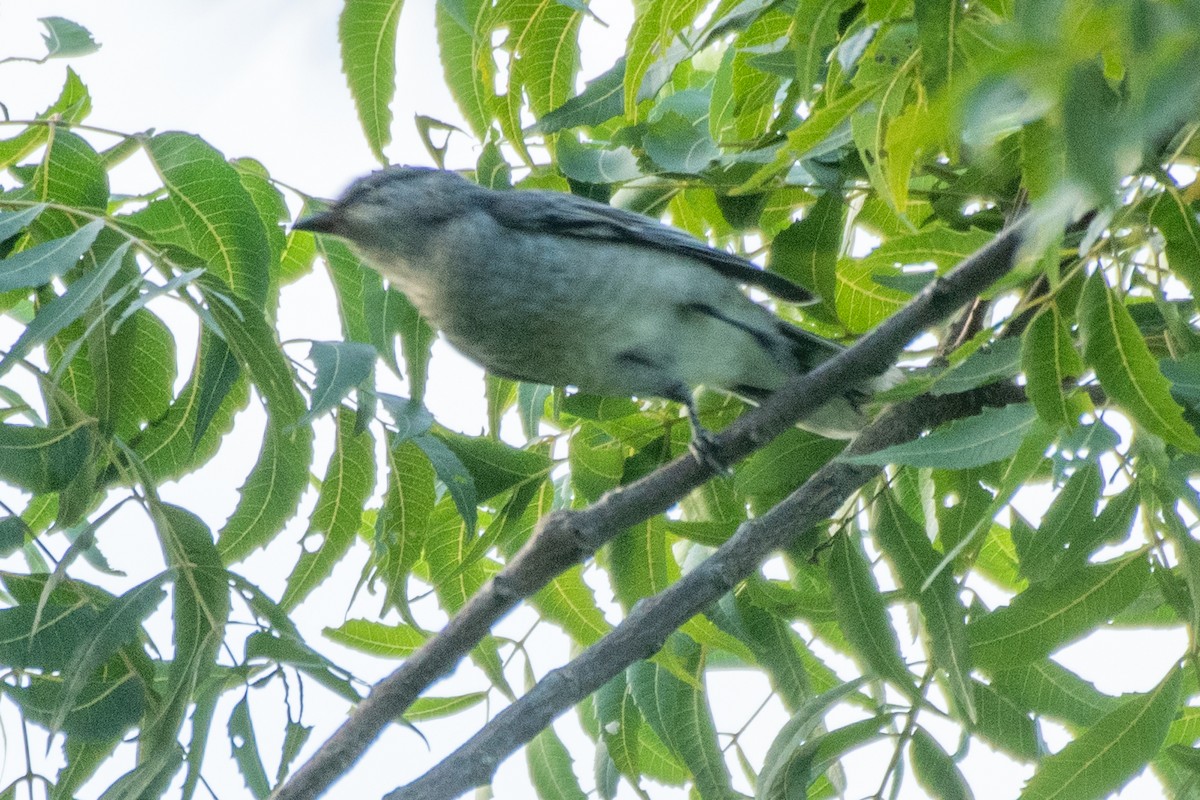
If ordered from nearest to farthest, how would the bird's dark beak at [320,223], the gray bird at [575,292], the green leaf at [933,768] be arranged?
the green leaf at [933,768] → the bird's dark beak at [320,223] → the gray bird at [575,292]

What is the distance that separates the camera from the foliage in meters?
1.90

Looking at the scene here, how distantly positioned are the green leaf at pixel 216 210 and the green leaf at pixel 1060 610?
1.44 metres

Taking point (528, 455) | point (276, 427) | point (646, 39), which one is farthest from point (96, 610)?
point (646, 39)

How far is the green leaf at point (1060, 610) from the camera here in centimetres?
212

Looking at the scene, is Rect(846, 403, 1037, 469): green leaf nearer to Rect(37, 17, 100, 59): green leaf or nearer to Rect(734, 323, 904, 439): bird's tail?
Rect(734, 323, 904, 439): bird's tail

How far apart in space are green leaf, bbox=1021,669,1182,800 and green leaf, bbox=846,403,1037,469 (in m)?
0.56

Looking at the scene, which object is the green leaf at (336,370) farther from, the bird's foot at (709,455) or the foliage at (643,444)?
the bird's foot at (709,455)

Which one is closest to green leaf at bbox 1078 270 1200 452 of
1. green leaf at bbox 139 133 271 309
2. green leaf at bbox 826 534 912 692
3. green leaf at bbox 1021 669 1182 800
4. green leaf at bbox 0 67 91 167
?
green leaf at bbox 1021 669 1182 800

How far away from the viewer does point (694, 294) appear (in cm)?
352

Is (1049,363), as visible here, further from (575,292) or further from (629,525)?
(575,292)

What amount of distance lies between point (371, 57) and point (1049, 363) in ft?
4.58

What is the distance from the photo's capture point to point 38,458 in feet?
7.48

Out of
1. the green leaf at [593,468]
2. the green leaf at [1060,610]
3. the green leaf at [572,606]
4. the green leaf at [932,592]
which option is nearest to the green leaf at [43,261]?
the green leaf at [593,468]

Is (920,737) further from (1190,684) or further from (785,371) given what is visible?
(785,371)
